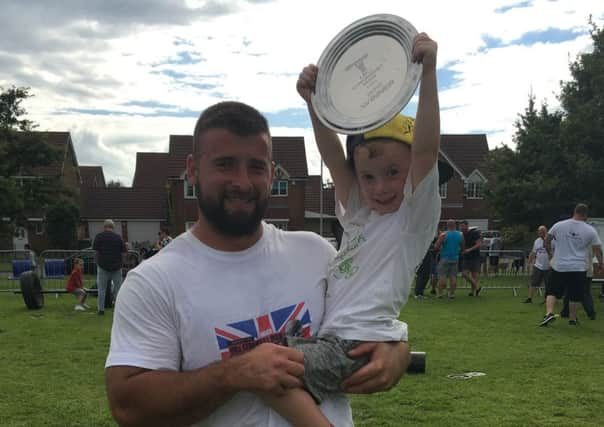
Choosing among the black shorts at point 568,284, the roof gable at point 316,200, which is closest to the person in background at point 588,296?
the black shorts at point 568,284

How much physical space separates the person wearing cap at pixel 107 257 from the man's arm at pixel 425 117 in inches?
429

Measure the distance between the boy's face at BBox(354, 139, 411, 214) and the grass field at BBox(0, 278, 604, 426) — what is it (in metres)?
3.70

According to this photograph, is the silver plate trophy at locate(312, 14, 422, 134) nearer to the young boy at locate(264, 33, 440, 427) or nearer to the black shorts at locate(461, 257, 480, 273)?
the young boy at locate(264, 33, 440, 427)

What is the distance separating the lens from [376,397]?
624 centimetres

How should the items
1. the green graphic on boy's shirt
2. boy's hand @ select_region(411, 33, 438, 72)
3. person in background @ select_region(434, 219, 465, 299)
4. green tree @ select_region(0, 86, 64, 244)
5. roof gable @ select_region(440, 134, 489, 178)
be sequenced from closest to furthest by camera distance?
boy's hand @ select_region(411, 33, 438, 72) < the green graphic on boy's shirt < person in background @ select_region(434, 219, 465, 299) < green tree @ select_region(0, 86, 64, 244) < roof gable @ select_region(440, 134, 489, 178)

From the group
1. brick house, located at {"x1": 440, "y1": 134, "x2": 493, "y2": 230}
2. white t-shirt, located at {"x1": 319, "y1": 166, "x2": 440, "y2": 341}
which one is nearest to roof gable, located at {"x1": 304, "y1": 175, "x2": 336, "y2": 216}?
brick house, located at {"x1": 440, "y1": 134, "x2": 493, "y2": 230}

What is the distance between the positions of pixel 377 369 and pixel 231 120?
104 centimetres

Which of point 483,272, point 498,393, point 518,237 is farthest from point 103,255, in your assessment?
point 518,237

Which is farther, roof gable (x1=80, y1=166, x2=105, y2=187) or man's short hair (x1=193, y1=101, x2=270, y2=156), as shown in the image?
roof gable (x1=80, y1=166, x2=105, y2=187)

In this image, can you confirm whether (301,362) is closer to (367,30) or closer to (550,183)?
(367,30)

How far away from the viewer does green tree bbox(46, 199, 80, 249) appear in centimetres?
3678

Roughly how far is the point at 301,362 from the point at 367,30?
126 centimetres

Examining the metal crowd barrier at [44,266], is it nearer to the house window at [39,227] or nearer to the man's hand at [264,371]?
the man's hand at [264,371]

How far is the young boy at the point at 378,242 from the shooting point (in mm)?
2029
